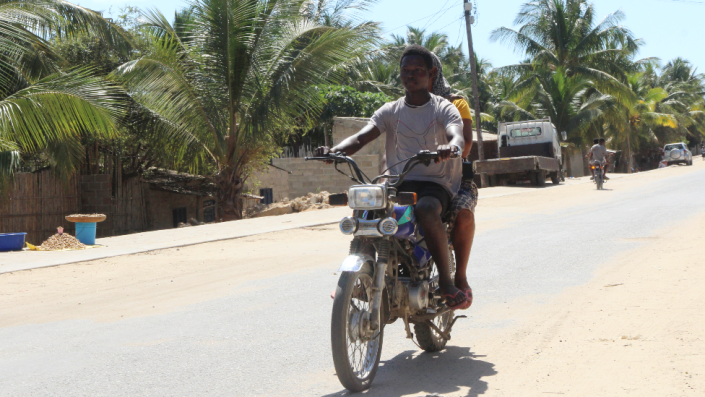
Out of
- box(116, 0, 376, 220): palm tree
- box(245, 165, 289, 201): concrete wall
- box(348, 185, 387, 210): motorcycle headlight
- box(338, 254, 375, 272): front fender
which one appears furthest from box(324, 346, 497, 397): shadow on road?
box(245, 165, 289, 201): concrete wall

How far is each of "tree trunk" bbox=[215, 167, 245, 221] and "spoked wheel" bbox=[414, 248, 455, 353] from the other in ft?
44.8

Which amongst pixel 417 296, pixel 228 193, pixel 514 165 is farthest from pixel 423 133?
pixel 514 165

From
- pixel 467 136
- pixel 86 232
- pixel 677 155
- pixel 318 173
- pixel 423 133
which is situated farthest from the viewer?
pixel 677 155

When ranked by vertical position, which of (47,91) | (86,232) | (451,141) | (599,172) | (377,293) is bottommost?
(86,232)

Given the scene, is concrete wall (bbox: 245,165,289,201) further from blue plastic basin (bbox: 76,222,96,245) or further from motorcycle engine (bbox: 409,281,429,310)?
motorcycle engine (bbox: 409,281,429,310)

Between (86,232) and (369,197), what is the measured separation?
974 centimetres

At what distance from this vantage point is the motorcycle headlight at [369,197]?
354 cm

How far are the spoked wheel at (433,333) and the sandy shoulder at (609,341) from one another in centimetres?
24

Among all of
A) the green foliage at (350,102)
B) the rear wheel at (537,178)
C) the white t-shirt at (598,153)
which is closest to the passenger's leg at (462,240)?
the white t-shirt at (598,153)

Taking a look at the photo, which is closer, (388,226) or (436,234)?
(388,226)

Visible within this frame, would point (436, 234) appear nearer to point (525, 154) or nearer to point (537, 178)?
point (537, 178)

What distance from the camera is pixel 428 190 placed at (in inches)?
157

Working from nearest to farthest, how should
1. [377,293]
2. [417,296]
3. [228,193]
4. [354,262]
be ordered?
1. [354,262]
2. [377,293]
3. [417,296]
4. [228,193]

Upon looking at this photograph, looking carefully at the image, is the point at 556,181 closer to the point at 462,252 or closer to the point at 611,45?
the point at 611,45
